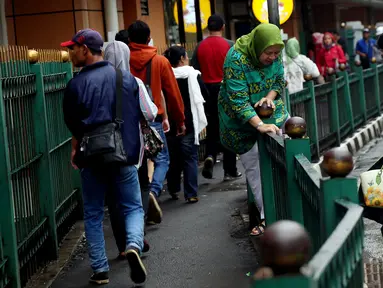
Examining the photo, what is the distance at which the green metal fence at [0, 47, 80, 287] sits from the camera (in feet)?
20.8

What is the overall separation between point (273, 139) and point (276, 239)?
377cm

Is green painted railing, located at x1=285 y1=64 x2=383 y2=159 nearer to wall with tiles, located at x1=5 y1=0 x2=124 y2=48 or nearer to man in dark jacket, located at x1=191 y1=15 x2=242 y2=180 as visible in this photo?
man in dark jacket, located at x1=191 y1=15 x2=242 y2=180

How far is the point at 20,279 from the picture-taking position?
675cm

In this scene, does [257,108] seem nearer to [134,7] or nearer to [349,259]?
[349,259]

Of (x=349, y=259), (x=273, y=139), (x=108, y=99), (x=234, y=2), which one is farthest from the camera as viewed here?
(x=234, y=2)

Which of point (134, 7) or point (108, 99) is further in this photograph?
point (134, 7)

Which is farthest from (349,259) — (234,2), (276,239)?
(234,2)

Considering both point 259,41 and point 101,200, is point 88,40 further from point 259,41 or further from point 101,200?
point 259,41

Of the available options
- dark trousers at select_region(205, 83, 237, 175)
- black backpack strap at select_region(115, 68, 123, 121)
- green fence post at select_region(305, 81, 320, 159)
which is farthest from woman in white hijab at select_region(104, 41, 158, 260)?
green fence post at select_region(305, 81, 320, 159)

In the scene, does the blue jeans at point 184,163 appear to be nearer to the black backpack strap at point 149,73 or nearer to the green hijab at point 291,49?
the black backpack strap at point 149,73

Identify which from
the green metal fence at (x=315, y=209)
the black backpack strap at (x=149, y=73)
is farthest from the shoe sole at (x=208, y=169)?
the black backpack strap at (x=149, y=73)

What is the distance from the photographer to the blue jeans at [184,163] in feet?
34.3

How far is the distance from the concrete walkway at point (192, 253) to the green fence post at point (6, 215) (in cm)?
70

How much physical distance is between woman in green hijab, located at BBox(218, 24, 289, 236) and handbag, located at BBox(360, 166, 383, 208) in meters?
1.02
